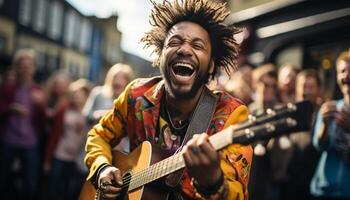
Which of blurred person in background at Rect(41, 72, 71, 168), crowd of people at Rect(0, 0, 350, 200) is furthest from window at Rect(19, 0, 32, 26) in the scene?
crowd of people at Rect(0, 0, 350, 200)

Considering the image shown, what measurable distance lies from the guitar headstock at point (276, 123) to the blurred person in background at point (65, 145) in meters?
4.56

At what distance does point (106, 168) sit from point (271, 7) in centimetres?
819

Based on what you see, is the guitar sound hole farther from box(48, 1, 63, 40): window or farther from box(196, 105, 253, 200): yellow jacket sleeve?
box(48, 1, 63, 40): window

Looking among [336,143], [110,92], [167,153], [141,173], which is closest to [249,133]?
[167,153]

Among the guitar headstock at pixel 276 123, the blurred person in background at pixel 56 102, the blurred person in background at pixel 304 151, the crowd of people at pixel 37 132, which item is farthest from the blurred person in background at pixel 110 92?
the guitar headstock at pixel 276 123

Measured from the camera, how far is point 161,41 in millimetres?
3018

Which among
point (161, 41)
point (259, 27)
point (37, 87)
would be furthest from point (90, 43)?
point (161, 41)

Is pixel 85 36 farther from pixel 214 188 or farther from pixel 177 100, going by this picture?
pixel 214 188

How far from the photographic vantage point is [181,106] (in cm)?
281

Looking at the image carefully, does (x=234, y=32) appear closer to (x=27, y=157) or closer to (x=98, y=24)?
(x=27, y=157)

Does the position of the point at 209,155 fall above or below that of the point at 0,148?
above

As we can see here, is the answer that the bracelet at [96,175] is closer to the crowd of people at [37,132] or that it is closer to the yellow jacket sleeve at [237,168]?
the yellow jacket sleeve at [237,168]

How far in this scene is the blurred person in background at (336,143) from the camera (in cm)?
389

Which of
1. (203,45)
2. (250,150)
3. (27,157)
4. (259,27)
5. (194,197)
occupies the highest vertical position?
(259,27)
